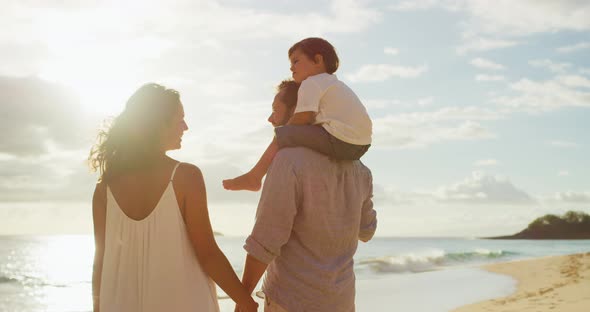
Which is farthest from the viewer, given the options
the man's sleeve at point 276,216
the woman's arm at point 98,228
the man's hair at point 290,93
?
the man's hair at point 290,93

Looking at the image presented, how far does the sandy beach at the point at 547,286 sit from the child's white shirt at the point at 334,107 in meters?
6.82

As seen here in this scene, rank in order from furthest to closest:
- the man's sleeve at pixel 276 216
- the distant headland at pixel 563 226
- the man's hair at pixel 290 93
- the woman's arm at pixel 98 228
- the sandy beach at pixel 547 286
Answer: the distant headland at pixel 563 226, the sandy beach at pixel 547 286, the man's hair at pixel 290 93, the woman's arm at pixel 98 228, the man's sleeve at pixel 276 216

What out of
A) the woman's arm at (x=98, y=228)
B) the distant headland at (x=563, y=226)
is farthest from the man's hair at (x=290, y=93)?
the distant headland at (x=563, y=226)

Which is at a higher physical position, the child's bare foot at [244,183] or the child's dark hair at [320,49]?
Answer: the child's dark hair at [320,49]

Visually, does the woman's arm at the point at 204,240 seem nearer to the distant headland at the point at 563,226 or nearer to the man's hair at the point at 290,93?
the man's hair at the point at 290,93

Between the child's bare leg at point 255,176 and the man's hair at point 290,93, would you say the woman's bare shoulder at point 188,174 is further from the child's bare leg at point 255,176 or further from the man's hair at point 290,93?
the man's hair at point 290,93

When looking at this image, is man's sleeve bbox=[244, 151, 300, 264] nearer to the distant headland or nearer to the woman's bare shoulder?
the woman's bare shoulder

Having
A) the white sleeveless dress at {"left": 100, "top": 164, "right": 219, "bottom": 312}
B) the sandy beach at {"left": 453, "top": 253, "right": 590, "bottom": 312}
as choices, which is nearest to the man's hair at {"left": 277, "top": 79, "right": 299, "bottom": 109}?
the white sleeveless dress at {"left": 100, "top": 164, "right": 219, "bottom": 312}

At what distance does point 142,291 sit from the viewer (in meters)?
2.62

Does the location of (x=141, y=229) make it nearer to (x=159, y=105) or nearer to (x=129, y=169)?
(x=129, y=169)

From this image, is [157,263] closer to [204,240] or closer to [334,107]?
[204,240]

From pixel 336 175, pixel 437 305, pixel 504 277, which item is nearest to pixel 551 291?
pixel 437 305

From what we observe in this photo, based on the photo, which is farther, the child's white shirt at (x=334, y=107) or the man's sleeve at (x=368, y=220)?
the man's sleeve at (x=368, y=220)

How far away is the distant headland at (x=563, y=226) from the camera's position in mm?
58188
